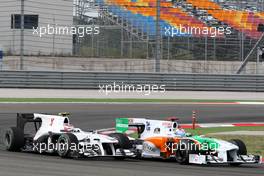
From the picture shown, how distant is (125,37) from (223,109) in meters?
5.91

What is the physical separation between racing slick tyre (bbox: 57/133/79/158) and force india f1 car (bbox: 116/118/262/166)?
120 cm

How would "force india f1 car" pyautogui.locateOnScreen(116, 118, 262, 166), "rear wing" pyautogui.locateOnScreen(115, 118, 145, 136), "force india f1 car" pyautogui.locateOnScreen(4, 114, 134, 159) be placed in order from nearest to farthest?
"force india f1 car" pyautogui.locateOnScreen(116, 118, 262, 166) → "force india f1 car" pyautogui.locateOnScreen(4, 114, 134, 159) → "rear wing" pyautogui.locateOnScreen(115, 118, 145, 136)

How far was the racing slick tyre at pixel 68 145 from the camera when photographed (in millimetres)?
12430

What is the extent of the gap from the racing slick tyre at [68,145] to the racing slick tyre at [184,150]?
5.47 feet

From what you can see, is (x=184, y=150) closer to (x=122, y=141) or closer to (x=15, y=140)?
(x=122, y=141)

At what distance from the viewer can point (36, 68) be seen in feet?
97.9

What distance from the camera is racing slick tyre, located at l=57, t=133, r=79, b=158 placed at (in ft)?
40.8

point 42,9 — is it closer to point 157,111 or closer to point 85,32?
point 85,32

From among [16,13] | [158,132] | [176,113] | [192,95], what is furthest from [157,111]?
[158,132]

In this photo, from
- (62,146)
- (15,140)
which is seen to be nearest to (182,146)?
(62,146)

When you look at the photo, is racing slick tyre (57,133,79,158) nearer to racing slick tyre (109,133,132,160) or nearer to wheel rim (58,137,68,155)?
wheel rim (58,137,68,155)

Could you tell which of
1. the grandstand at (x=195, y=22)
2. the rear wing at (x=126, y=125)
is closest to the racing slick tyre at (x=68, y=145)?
the rear wing at (x=126, y=125)

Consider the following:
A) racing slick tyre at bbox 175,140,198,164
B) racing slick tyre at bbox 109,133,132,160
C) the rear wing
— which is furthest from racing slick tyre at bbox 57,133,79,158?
racing slick tyre at bbox 175,140,198,164

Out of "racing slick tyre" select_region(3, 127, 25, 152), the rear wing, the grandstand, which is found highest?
the grandstand
